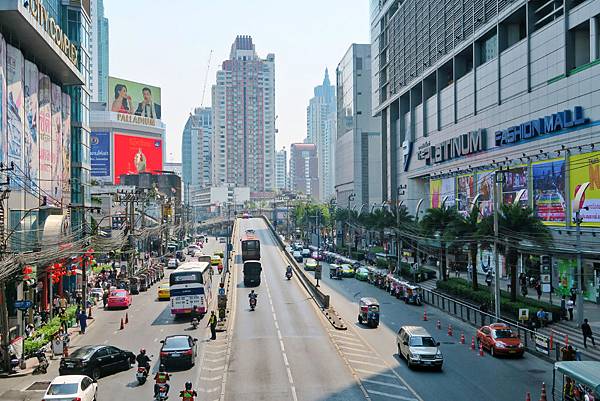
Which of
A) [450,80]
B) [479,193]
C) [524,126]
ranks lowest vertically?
[479,193]

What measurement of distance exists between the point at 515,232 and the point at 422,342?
60.2 feet

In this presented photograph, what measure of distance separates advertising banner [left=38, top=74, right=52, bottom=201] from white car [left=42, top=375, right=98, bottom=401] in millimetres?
29069

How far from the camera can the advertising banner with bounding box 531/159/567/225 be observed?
185ft

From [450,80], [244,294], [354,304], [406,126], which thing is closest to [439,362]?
[354,304]

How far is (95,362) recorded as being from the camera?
1193 inches

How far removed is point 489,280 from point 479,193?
64.6 feet

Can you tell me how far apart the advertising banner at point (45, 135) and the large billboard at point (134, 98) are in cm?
11541

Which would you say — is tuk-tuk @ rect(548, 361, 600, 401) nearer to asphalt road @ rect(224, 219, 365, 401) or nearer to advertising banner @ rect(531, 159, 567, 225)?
asphalt road @ rect(224, 219, 365, 401)

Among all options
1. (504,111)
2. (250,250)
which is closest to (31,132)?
(250,250)

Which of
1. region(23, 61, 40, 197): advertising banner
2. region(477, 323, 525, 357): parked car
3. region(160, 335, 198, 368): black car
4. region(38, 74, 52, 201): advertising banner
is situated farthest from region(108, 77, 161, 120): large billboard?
region(477, 323, 525, 357): parked car

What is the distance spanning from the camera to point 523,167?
64500 millimetres

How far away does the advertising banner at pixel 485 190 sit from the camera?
72938 millimetres

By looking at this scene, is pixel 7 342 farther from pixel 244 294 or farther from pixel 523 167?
pixel 523 167

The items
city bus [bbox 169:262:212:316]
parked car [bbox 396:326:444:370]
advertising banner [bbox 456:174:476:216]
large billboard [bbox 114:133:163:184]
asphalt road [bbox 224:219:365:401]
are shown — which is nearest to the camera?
asphalt road [bbox 224:219:365:401]
